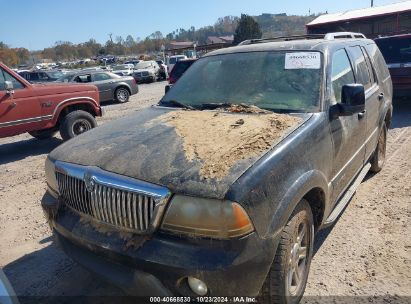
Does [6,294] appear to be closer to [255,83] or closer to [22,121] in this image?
[255,83]

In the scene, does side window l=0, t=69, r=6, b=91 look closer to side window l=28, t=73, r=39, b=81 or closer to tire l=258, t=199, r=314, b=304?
tire l=258, t=199, r=314, b=304

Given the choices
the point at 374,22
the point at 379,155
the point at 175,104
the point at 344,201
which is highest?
the point at 374,22

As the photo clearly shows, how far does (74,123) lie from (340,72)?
19.0ft

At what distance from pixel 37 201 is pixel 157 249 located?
350cm

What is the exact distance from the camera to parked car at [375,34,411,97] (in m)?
8.94

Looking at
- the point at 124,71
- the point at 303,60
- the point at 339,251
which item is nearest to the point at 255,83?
the point at 303,60

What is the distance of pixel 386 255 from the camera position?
10.7 ft

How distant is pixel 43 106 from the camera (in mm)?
7238

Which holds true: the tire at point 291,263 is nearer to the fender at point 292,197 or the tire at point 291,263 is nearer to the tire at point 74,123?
the fender at point 292,197

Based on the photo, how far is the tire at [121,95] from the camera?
15750mm

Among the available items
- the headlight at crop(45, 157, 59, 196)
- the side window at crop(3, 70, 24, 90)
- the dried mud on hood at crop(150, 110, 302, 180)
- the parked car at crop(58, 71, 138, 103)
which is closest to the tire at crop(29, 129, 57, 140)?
the side window at crop(3, 70, 24, 90)

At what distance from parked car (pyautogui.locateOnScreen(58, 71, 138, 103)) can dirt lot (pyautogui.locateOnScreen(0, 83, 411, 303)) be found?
10.5 meters

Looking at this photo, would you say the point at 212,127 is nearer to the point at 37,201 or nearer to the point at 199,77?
the point at 199,77

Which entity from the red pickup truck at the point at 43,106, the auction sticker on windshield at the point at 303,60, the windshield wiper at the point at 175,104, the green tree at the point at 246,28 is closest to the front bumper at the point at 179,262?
the windshield wiper at the point at 175,104
